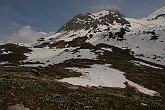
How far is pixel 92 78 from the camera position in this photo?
228ft

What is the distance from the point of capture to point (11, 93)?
33656 millimetres

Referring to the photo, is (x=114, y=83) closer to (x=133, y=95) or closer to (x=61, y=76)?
(x=61, y=76)

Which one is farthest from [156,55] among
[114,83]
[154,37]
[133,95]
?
[133,95]

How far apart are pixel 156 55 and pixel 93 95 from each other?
357 feet

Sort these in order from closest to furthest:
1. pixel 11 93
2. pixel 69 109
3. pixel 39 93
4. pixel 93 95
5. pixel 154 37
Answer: pixel 69 109
pixel 11 93
pixel 39 93
pixel 93 95
pixel 154 37

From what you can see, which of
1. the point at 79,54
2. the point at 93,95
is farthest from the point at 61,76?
the point at 79,54

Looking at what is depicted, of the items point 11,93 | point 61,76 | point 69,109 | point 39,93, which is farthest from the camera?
point 61,76

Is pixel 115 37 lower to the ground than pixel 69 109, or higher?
higher

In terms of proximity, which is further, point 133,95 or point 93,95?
point 133,95

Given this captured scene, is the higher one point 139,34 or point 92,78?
point 139,34

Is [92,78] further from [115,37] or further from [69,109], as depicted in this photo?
[115,37]

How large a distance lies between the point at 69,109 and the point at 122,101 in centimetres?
858

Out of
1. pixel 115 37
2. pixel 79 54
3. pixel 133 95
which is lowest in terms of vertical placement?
pixel 133 95

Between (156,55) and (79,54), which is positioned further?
(156,55)
